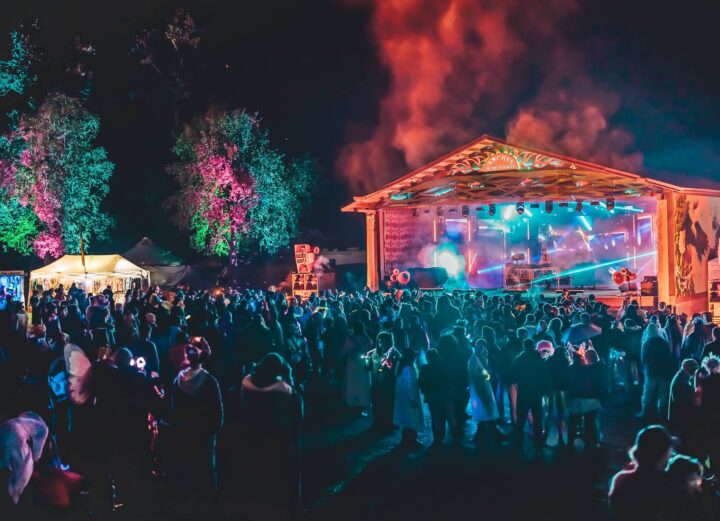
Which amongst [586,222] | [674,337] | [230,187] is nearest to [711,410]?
[674,337]

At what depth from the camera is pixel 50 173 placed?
3359cm

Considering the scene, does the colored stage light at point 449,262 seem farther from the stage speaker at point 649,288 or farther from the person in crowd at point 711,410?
the person in crowd at point 711,410

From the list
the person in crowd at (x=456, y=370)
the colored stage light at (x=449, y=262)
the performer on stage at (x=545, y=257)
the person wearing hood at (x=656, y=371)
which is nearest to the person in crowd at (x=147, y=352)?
the person in crowd at (x=456, y=370)

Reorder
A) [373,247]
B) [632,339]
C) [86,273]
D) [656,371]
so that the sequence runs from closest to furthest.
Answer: [656,371]
[632,339]
[86,273]
[373,247]

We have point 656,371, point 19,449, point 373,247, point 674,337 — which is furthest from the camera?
point 373,247

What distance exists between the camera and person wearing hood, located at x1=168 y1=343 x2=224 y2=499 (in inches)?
243

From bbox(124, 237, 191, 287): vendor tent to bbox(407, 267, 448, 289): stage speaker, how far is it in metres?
9.40

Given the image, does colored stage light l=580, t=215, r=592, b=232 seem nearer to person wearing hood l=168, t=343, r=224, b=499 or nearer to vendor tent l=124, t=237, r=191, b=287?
vendor tent l=124, t=237, r=191, b=287

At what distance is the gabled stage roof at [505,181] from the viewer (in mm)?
20938

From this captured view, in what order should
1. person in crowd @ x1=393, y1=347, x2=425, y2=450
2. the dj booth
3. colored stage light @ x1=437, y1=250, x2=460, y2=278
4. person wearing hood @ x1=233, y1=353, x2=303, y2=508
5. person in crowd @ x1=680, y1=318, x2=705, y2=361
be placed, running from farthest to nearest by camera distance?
colored stage light @ x1=437, y1=250, x2=460, y2=278 → the dj booth → person in crowd @ x1=680, y1=318, x2=705, y2=361 → person in crowd @ x1=393, y1=347, x2=425, y2=450 → person wearing hood @ x1=233, y1=353, x2=303, y2=508

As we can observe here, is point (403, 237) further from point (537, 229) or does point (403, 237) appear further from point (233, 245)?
point (233, 245)

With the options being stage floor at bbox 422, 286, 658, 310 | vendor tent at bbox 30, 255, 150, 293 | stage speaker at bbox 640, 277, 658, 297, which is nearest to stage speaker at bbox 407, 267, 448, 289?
stage floor at bbox 422, 286, 658, 310

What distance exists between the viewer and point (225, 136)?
3341cm

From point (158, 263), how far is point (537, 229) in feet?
54.0
